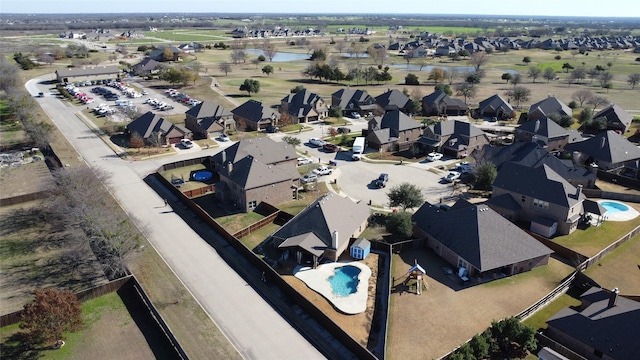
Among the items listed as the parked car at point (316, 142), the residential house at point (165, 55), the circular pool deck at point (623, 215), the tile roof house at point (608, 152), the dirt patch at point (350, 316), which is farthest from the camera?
the residential house at point (165, 55)

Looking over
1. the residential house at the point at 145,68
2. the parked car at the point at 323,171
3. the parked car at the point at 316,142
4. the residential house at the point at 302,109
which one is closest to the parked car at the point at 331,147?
the parked car at the point at 316,142

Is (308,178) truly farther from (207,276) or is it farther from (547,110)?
(547,110)

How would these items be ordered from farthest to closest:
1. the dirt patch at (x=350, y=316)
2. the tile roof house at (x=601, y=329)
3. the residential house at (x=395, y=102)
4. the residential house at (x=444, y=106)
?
the residential house at (x=395, y=102), the residential house at (x=444, y=106), the dirt patch at (x=350, y=316), the tile roof house at (x=601, y=329)

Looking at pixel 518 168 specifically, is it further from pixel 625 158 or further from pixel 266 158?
pixel 266 158

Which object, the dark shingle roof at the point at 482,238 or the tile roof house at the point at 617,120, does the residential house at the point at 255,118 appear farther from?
the tile roof house at the point at 617,120

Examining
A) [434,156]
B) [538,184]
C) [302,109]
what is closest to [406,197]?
[538,184]

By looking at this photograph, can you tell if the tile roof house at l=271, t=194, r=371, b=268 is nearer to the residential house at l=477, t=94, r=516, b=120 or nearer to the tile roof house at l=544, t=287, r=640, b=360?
the tile roof house at l=544, t=287, r=640, b=360

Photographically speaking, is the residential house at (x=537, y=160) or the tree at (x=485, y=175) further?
the residential house at (x=537, y=160)

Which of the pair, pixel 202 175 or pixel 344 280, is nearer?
pixel 344 280
